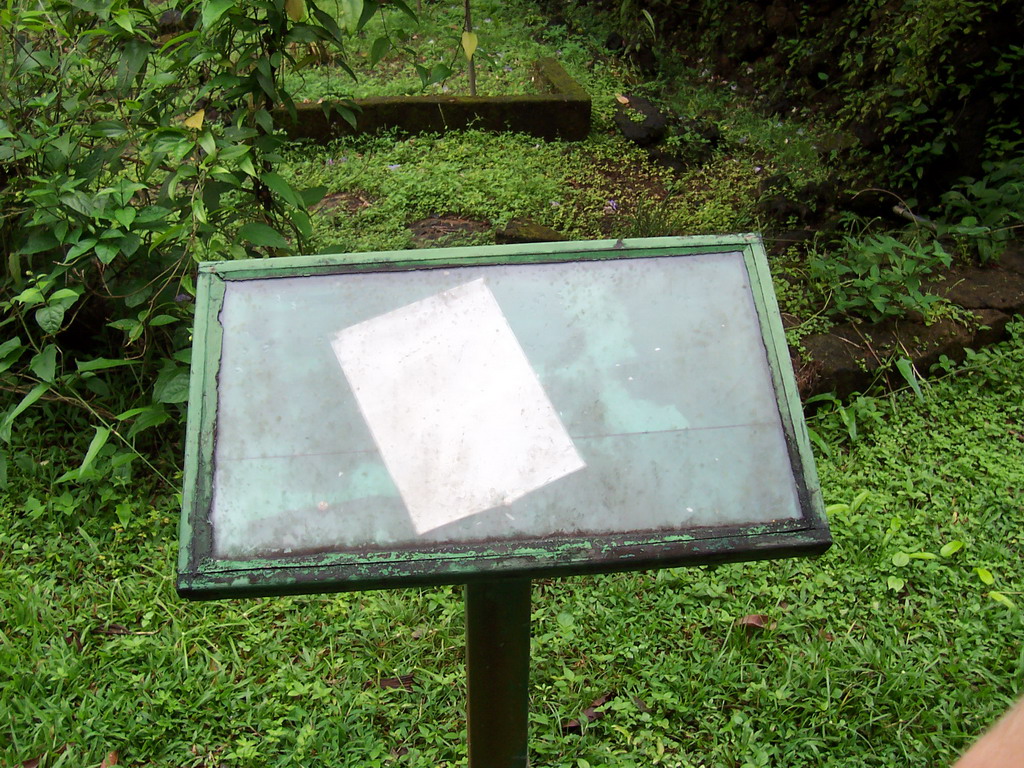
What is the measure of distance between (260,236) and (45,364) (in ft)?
2.23

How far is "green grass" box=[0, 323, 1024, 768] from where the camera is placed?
199cm

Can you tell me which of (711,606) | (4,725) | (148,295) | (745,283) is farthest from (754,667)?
(148,295)

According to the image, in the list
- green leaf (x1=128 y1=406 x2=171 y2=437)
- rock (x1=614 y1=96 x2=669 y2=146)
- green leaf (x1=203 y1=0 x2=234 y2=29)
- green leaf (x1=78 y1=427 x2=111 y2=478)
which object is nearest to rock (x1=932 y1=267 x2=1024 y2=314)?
rock (x1=614 y1=96 x2=669 y2=146)

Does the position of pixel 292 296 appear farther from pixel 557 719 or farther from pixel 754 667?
pixel 754 667

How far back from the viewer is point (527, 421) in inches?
45.1

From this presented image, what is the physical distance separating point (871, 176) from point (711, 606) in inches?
87.9

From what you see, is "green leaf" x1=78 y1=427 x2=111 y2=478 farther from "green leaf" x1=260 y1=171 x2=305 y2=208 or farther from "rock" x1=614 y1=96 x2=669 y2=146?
"rock" x1=614 y1=96 x2=669 y2=146

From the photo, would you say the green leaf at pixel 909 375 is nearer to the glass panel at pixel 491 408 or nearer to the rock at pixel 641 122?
the glass panel at pixel 491 408

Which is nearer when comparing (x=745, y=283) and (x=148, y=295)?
(x=745, y=283)

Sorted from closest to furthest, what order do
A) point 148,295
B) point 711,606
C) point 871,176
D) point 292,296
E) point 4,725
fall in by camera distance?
point 292,296, point 4,725, point 711,606, point 148,295, point 871,176

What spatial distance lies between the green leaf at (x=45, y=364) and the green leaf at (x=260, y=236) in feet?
2.01

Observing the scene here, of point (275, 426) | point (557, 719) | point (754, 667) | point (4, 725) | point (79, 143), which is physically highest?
point (275, 426)

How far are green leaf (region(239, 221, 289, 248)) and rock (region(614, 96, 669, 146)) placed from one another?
2843mm

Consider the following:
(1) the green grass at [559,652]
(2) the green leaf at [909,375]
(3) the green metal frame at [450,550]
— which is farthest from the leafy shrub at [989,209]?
(3) the green metal frame at [450,550]
